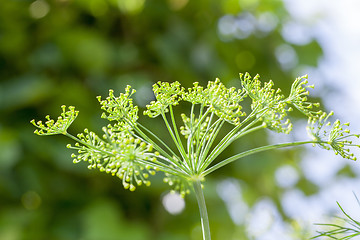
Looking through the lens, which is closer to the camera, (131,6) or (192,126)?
(192,126)

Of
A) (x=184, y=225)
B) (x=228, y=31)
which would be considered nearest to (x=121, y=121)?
(x=184, y=225)

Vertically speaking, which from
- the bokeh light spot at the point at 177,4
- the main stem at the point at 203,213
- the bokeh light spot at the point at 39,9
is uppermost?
the bokeh light spot at the point at 177,4

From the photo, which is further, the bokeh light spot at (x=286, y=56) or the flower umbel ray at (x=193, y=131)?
the bokeh light spot at (x=286, y=56)

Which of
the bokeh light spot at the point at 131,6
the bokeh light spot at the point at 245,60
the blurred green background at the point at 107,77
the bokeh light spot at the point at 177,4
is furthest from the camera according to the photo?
the bokeh light spot at the point at 245,60

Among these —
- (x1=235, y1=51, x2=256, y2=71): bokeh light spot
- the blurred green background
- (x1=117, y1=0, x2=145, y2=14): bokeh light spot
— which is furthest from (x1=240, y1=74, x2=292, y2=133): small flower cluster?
(x1=235, y1=51, x2=256, y2=71): bokeh light spot

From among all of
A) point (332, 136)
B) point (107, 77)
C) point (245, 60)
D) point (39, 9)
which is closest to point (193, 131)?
point (332, 136)

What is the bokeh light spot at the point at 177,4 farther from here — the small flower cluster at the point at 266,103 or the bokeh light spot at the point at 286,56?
the small flower cluster at the point at 266,103

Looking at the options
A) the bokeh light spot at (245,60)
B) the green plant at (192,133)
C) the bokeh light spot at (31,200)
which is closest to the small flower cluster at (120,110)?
the green plant at (192,133)

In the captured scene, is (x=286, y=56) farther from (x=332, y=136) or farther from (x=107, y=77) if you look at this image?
(x=332, y=136)
